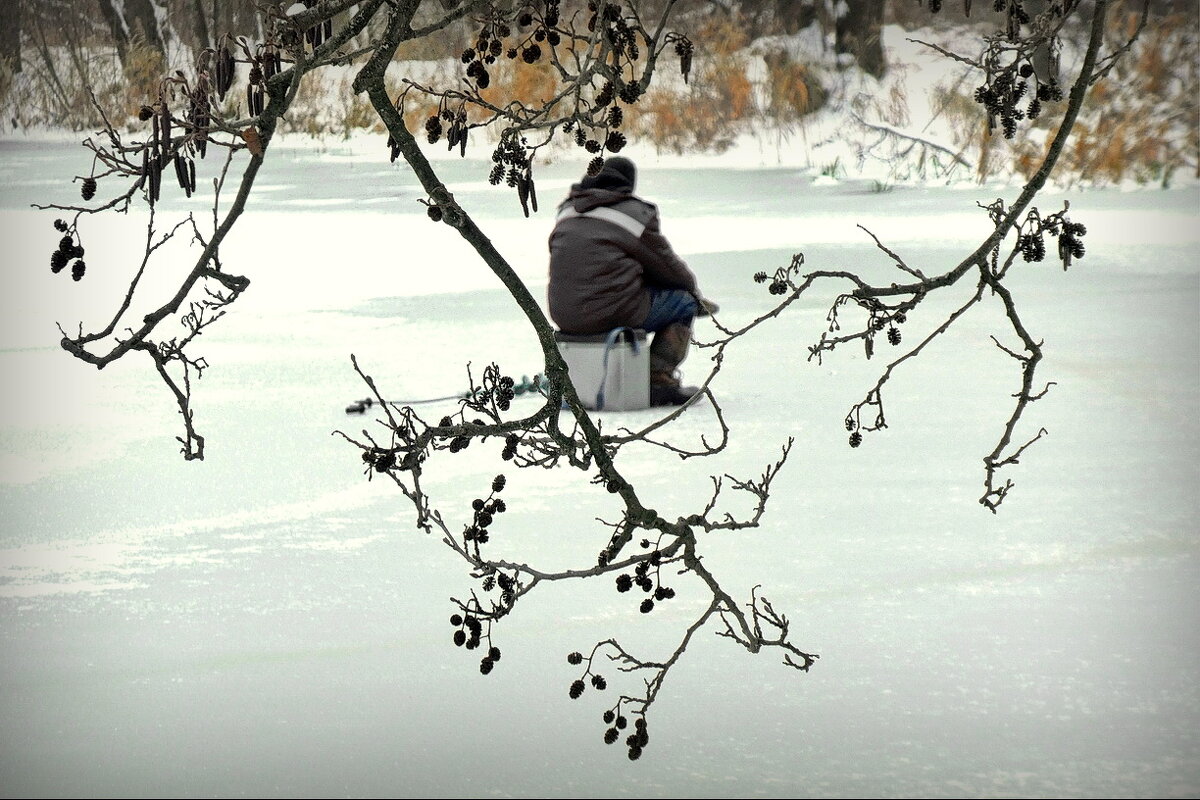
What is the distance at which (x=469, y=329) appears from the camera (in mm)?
6898

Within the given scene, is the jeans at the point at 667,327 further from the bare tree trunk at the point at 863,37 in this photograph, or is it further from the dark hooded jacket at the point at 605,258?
the bare tree trunk at the point at 863,37

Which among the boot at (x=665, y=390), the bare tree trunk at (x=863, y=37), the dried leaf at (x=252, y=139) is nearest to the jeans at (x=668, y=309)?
the boot at (x=665, y=390)

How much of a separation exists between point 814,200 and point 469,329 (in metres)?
5.73

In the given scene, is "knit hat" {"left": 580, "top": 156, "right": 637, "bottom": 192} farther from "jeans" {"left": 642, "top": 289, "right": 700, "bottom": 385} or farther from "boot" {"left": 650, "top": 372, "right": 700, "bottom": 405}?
"boot" {"left": 650, "top": 372, "right": 700, "bottom": 405}

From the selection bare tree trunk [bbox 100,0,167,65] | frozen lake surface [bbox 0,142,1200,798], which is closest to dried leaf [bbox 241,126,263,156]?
frozen lake surface [bbox 0,142,1200,798]

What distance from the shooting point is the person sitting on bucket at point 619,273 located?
201 inches

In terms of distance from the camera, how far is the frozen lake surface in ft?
8.72

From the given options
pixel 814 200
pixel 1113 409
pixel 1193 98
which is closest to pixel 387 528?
pixel 1113 409

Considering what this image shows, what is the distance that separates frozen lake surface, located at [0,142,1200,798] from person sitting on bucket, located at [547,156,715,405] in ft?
0.95

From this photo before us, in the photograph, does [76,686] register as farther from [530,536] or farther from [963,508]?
[963,508]

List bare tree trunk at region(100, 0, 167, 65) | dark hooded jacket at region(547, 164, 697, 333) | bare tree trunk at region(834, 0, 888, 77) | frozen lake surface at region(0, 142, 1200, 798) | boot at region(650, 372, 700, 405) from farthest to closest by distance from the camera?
bare tree trunk at region(834, 0, 888, 77) < boot at region(650, 372, 700, 405) < dark hooded jacket at region(547, 164, 697, 333) < bare tree trunk at region(100, 0, 167, 65) < frozen lake surface at region(0, 142, 1200, 798)

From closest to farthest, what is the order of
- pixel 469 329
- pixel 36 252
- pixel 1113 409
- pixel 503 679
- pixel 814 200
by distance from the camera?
pixel 503 679, pixel 1113 409, pixel 469 329, pixel 36 252, pixel 814 200

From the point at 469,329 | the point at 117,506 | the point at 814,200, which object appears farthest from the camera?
the point at 814,200

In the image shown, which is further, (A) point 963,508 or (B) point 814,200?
(B) point 814,200
